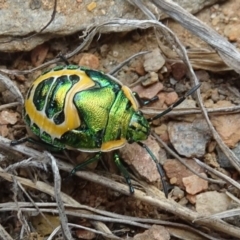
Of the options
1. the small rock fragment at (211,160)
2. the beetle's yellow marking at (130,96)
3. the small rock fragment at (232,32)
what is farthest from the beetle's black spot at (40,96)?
the small rock fragment at (232,32)

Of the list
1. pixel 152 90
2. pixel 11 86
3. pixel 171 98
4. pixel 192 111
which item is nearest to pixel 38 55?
pixel 11 86

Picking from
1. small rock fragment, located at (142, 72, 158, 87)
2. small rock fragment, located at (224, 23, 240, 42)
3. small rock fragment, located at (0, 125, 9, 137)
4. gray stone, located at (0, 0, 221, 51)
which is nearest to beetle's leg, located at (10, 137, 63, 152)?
small rock fragment, located at (0, 125, 9, 137)

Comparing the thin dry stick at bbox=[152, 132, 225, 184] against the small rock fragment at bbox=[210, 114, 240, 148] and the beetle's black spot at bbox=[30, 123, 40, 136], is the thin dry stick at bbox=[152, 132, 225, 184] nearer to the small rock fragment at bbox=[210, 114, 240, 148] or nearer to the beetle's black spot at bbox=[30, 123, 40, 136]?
the small rock fragment at bbox=[210, 114, 240, 148]

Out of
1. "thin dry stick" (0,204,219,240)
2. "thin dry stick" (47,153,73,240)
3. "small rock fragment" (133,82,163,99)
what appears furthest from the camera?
"small rock fragment" (133,82,163,99)

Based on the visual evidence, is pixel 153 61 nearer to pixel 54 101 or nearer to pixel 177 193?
pixel 54 101

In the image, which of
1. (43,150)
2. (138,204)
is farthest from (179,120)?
(43,150)

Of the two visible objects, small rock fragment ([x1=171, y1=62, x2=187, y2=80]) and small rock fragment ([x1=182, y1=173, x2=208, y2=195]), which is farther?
small rock fragment ([x1=171, y1=62, x2=187, y2=80])

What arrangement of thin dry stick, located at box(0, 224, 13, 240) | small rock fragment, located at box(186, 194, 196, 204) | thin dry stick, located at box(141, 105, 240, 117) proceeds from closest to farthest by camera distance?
thin dry stick, located at box(0, 224, 13, 240) < small rock fragment, located at box(186, 194, 196, 204) < thin dry stick, located at box(141, 105, 240, 117)

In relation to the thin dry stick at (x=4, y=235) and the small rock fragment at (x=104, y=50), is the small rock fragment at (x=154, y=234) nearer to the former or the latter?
the thin dry stick at (x=4, y=235)
